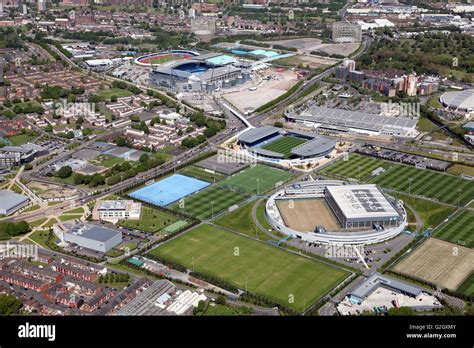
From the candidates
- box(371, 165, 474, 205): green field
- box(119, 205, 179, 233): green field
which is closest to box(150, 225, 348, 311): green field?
box(119, 205, 179, 233): green field

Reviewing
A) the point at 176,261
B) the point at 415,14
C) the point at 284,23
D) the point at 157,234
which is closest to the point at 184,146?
the point at 157,234

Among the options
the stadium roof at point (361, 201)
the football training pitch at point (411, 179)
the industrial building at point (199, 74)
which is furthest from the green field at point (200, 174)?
the industrial building at point (199, 74)

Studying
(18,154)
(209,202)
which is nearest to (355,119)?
(209,202)

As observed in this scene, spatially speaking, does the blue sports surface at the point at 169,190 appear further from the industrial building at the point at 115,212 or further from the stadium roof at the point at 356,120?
the stadium roof at the point at 356,120

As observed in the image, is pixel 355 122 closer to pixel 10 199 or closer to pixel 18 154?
pixel 18 154

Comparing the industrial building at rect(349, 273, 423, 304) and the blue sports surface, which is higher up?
the blue sports surface

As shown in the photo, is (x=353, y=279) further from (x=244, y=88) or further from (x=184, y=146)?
(x=244, y=88)

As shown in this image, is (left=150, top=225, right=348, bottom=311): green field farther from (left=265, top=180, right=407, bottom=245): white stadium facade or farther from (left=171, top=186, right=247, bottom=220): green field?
(left=265, top=180, right=407, bottom=245): white stadium facade
